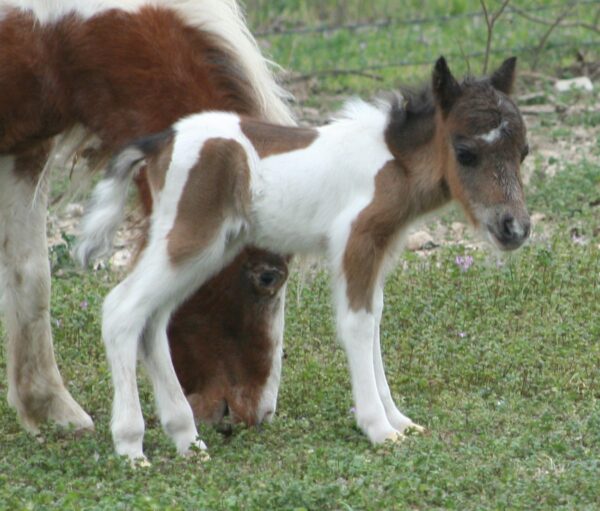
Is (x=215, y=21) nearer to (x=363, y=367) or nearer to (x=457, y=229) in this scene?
(x=363, y=367)

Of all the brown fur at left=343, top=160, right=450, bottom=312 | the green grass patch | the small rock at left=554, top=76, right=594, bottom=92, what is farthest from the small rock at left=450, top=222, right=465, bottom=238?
the brown fur at left=343, top=160, right=450, bottom=312

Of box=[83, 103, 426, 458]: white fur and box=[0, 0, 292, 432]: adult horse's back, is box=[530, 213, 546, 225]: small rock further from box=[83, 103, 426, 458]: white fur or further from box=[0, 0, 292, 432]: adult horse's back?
box=[83, 103, 426, 458]: white fur

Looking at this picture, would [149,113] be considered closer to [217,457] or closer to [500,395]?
[217,457]

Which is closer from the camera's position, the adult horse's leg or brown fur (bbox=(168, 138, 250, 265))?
brown fur (bbox=(168, 138, 250, 265))

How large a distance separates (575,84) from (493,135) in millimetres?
6233

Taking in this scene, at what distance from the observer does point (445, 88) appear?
5148 mm

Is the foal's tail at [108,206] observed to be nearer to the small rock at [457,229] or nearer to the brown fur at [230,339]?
the brown fur at [230,339]

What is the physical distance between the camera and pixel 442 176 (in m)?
5.22

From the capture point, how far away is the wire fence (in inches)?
466

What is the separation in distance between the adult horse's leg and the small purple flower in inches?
80.8

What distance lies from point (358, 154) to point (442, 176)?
0.97 ft

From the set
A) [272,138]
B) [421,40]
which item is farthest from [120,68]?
[421,40]

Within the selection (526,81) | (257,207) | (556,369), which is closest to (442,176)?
(257,207)

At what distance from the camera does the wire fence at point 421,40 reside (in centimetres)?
1184
